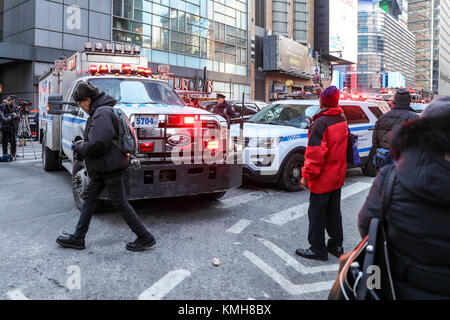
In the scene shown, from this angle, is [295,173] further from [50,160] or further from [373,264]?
[373,264]

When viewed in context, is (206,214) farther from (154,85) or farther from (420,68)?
(420,68)

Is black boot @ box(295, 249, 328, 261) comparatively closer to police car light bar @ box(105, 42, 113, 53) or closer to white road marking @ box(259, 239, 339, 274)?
white road marking @ box(259, 239, 339, 274)

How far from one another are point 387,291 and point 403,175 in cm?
56

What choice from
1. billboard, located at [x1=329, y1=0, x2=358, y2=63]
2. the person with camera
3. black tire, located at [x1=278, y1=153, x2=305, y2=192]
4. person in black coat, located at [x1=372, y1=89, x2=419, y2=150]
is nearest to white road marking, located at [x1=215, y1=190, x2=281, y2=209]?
black tire, located at [x1=278, y1=153, x2=305, y2=192]

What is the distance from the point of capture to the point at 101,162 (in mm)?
4383

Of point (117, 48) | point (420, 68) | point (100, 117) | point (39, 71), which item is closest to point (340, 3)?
point (39, 71)

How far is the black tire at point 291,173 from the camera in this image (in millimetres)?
7824

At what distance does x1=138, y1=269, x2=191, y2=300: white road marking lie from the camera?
3420 mm

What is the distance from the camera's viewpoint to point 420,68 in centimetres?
18775

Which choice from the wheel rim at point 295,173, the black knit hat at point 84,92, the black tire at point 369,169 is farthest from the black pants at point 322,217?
the black tire at point 369,169

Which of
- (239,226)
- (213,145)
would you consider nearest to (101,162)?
(213,145)

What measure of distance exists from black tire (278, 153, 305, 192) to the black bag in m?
5.78

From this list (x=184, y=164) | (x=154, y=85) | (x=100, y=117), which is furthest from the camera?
(x=154, y=85)

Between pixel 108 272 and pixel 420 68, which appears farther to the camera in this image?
pixel 420 68
